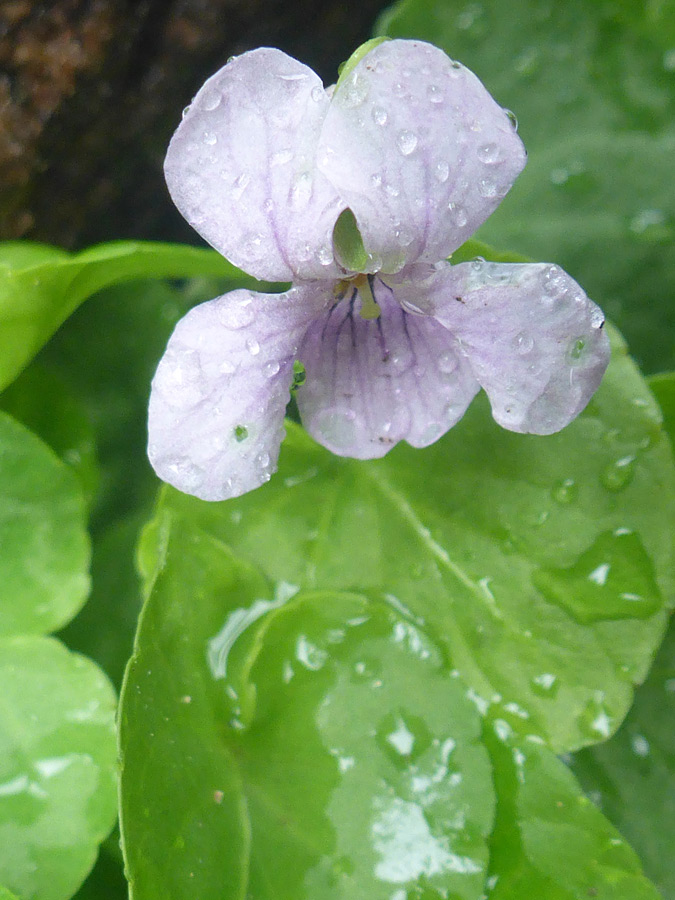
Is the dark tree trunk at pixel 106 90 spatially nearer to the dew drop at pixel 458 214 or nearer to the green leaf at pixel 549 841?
the dew drop at pixel 458 214

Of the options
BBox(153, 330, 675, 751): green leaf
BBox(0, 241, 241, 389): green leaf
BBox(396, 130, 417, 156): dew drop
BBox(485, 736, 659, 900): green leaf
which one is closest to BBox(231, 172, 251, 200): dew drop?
BBox(396, 130, 417, 156): dew drop

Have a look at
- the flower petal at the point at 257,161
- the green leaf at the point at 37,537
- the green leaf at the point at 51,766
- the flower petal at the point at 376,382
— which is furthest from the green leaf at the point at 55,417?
the flower petal at the point at 257,161

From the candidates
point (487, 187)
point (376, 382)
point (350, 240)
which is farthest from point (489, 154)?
point (376, 382)

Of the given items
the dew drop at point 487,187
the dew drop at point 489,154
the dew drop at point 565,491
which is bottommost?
the dew drop at point 565,491

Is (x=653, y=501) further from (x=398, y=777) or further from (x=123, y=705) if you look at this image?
(x=123, y=705)

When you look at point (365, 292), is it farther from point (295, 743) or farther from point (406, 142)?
point (295, 743)

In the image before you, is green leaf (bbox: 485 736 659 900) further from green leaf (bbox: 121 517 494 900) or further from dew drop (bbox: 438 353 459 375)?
dew drop (bbox: 438 353 459 375)

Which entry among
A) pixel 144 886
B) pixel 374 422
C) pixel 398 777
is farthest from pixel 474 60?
pixel 144 886
